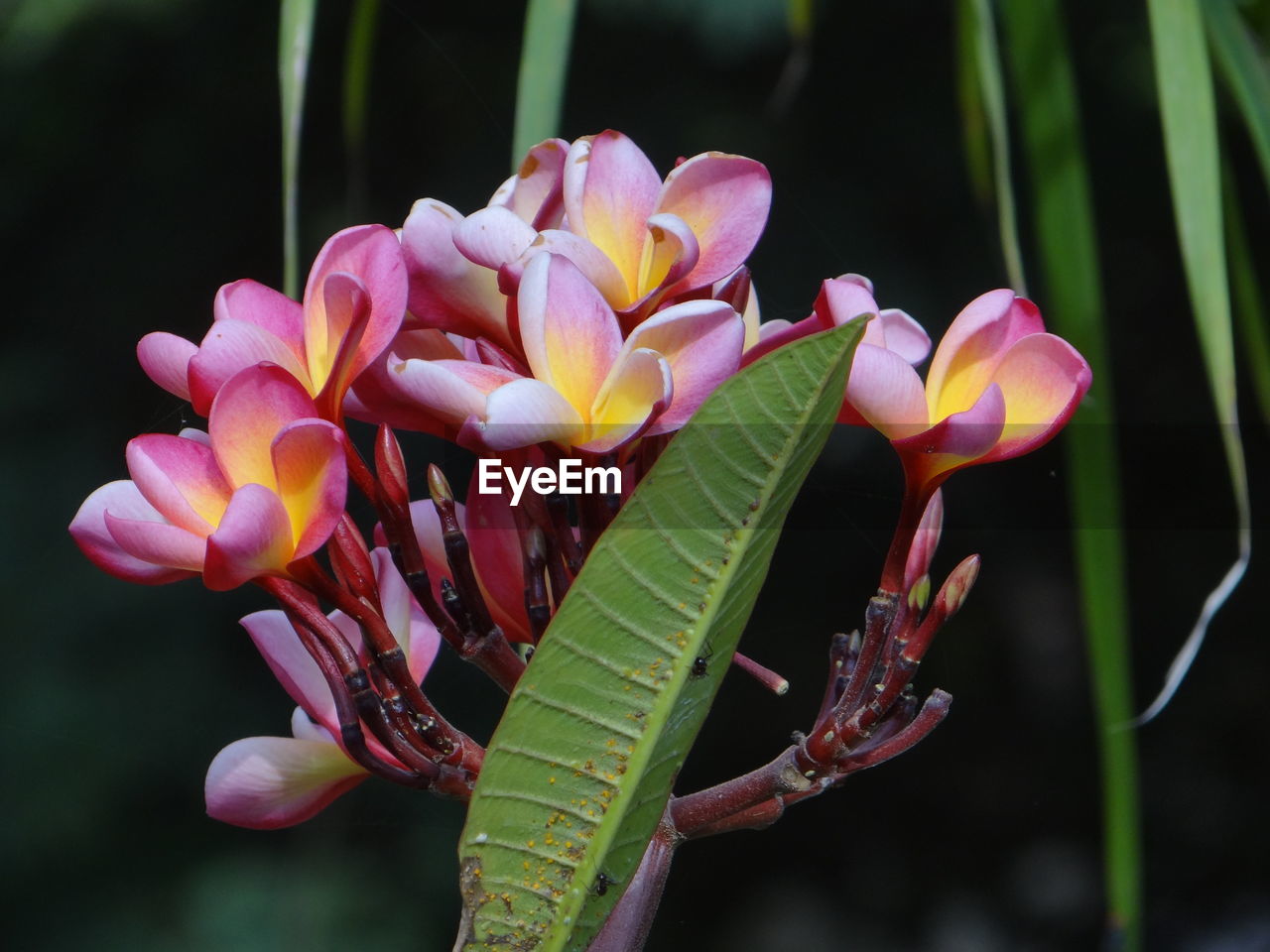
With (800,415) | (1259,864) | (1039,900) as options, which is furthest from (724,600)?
(1259,864)

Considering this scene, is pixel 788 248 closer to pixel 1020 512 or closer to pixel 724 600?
pixel 1020 512

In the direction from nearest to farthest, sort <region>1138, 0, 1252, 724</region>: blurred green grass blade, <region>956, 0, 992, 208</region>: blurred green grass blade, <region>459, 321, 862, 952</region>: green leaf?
<region>459, 321, 862, 952</region>: green leaf
<region>1138, 0, 1252, 724</region>: blurred green grass blade
<region>956, 0, 992, 208</region>: blurred green grass blade

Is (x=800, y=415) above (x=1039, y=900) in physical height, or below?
above

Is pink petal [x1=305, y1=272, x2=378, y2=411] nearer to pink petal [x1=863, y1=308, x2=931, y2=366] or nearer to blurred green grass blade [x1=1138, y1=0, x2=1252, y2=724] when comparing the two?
pink petal [x1=863, y1=308, x2=931, y2=366]

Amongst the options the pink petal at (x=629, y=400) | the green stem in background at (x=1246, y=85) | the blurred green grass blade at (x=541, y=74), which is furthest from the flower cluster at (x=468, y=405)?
the green stem in background at (x=1246, y=85)

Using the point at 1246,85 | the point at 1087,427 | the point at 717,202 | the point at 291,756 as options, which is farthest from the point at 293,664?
the point at 1246,85

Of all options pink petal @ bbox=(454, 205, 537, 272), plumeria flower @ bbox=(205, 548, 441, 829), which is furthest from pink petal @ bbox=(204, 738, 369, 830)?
pink petal @ bbox=(454, 205, 537, 272)
